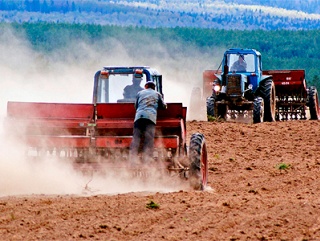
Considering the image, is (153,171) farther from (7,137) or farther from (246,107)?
(246,107)

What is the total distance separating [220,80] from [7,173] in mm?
15428

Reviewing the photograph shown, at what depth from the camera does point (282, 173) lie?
16.4m

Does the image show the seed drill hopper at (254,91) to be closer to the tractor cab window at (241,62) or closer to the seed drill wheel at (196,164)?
the tractor cab window at (241,62)

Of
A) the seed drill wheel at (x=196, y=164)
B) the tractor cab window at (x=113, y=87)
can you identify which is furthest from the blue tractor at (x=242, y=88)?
the seed drill wheel at (x=196, y=164)

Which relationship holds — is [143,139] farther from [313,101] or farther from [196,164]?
[313,101]

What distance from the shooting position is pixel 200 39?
160 m

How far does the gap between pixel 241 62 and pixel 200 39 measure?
132 meters

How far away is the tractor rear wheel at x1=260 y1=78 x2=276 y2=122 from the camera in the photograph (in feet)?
93.9

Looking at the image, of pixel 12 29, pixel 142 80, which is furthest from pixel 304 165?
pixel 12 29

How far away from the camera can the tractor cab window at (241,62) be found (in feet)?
93.9

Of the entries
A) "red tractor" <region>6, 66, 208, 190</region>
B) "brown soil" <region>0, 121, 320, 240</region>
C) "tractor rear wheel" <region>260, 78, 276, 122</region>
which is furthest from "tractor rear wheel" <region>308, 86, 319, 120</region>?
"red tractor" <region>6, 66, 208, 190</region>

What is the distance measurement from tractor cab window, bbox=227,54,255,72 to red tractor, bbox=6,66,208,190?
13.9 metres

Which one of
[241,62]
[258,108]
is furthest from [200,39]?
[258,108]

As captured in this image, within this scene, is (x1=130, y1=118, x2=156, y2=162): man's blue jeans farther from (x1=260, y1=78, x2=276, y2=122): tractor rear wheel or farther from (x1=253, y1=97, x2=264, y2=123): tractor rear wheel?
(x1=260, y1=78, x2=276, y2=122): tractor rear wheel
